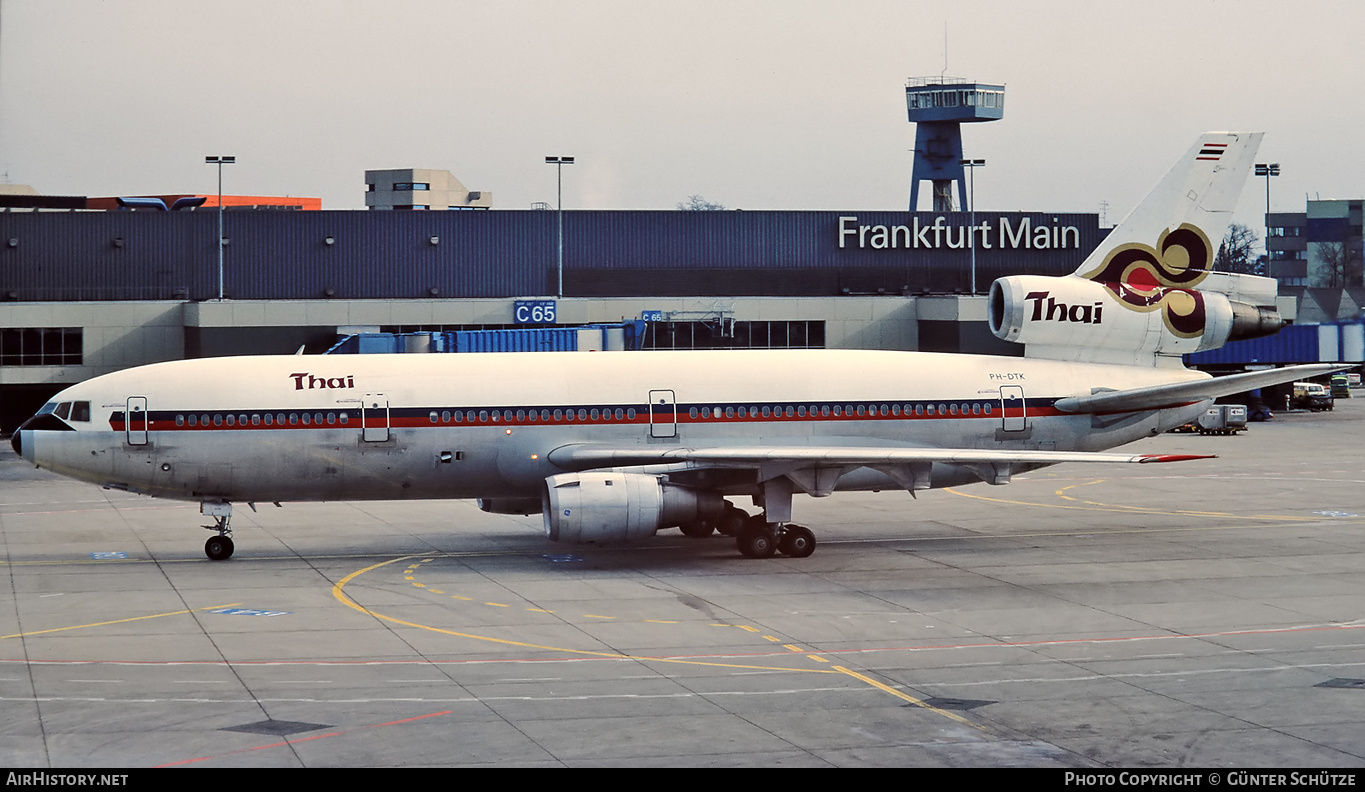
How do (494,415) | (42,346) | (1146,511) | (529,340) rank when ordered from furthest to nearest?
1. (42,346)
2. (529,340)
3. (1146,511)
4. (494,415)

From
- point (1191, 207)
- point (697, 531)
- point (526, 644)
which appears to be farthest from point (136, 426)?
point (1191, 207)

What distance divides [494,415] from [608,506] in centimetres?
448

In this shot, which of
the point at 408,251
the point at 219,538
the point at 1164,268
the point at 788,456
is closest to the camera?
the point at 788,456

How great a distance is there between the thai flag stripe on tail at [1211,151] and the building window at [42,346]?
191ft

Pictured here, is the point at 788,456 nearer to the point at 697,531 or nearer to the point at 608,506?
the point at 608,506

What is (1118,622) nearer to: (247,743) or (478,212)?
(247,743)

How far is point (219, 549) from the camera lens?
37.4 metres

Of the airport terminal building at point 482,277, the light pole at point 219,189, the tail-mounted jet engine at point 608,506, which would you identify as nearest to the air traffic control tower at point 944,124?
the airport terminal building at point 482,277

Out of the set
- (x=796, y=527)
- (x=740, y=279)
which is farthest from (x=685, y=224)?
(x=796, y=527)

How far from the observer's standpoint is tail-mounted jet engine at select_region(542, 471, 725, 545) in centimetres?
3538

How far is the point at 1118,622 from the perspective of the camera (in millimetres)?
29219

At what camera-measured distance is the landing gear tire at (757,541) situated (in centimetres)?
3766

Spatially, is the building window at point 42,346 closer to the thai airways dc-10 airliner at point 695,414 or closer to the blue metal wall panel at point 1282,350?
the thai airways dc-10 airliner at point 695,414
